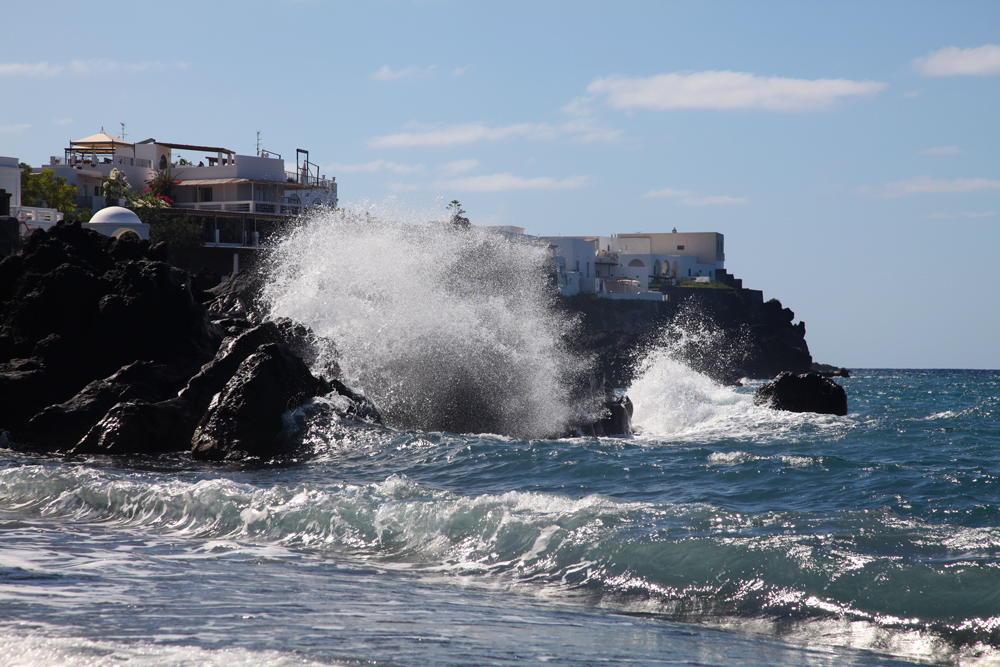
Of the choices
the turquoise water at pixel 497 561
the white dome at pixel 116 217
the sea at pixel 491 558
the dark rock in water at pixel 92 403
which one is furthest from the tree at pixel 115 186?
the sea at pixel 491 558

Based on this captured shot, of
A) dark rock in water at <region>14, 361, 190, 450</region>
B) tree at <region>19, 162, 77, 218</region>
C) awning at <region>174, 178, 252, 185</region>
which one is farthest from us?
awning at <region>174, 178, 252, 185</region>

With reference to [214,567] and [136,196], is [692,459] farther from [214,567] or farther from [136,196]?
[136,196]

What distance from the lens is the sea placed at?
14.3 feet

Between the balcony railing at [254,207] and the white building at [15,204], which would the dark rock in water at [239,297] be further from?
the balcony railing at [254,207]

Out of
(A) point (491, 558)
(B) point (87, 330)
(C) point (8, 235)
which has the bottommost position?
(A) point (491, 558)

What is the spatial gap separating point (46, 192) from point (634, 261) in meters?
58.2

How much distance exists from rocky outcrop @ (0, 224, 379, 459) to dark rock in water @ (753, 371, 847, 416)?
1450cm

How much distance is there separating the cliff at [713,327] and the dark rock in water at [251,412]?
55.9 m

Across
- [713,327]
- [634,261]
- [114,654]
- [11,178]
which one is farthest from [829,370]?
[114,654]

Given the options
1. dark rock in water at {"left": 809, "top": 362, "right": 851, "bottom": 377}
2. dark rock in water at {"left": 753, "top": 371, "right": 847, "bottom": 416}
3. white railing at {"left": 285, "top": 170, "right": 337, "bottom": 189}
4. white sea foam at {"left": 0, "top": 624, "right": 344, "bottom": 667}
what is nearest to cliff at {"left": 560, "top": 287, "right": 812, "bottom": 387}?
dark rock in water at {"left": 809, "top": 362, "right": 851, "bottom": 377}

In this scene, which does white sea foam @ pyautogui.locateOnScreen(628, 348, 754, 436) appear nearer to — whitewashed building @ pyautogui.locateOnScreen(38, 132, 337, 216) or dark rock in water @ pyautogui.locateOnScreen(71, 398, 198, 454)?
dark rock in water @ pyautogui.locateOnScreen(71, 398, 198, 454)

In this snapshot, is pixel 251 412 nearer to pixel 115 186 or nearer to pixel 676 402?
pixel 676 402

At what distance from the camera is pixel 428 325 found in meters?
15.6

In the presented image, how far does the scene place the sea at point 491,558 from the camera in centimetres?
436
